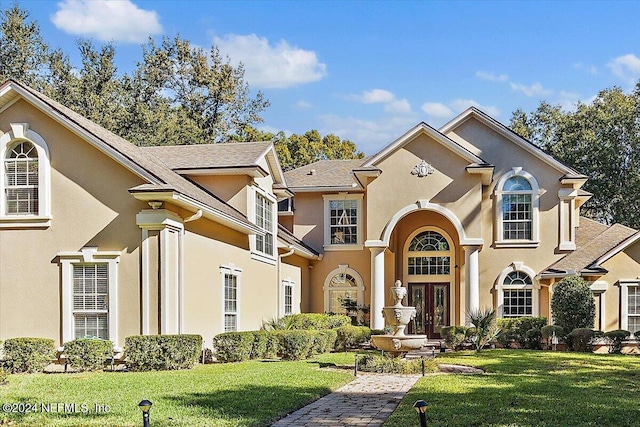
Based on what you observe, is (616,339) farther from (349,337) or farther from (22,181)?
(22,181)

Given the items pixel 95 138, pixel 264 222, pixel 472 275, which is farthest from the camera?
pixel 472 275

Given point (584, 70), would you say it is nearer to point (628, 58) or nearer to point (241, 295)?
point (241, 295)

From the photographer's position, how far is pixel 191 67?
4825 centimetres

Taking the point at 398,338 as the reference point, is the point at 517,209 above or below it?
above

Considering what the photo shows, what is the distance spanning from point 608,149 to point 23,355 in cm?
3292

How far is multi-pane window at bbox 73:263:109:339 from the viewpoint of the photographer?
15.9 metres

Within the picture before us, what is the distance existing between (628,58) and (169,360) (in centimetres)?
3365

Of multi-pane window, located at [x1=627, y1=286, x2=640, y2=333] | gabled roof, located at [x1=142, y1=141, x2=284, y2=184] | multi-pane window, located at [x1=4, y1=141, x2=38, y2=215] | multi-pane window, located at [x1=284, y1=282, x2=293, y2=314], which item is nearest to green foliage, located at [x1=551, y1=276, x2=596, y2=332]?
multi-pane window, located at [x1=627, y1=286, x2=640, y2=333]

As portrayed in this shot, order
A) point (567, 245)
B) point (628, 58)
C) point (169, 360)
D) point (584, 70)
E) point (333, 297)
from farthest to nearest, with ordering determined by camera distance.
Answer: point (628, 58)
point (333, 297)
point (567, 245)
point (584, 70)
point (169, 360)

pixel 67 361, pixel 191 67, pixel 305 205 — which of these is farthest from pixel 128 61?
pixel 67 361

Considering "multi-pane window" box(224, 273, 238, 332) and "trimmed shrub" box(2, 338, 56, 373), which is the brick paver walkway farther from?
"trimmed shrub" box(2, 338, 56, 373)

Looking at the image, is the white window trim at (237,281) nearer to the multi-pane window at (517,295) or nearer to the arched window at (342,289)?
the arched window at (342,289)

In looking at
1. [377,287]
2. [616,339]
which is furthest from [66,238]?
[616,339]

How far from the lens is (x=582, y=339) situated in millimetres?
22078
